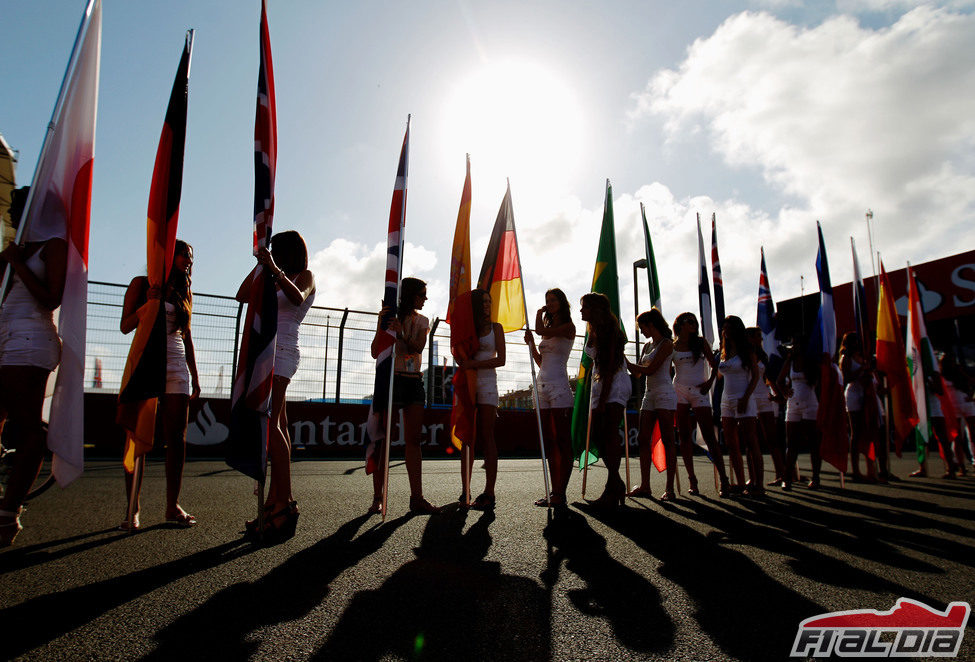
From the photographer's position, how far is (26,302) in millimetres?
3082

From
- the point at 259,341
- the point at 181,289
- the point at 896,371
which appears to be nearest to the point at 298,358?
the point at 259,341

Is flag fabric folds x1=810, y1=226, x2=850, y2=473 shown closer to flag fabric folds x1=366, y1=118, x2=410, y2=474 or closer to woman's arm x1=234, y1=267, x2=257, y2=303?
flag fabric folds x1=366, y1=118, x2=410, y2=474

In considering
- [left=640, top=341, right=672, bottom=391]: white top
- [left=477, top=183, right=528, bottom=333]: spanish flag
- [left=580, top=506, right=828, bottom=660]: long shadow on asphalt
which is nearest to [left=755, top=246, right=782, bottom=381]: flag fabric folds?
[left=640, top=341, right=672, bottom=391]: white top

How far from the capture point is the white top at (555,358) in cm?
510

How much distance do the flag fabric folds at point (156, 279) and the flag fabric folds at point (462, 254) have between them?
241 cm

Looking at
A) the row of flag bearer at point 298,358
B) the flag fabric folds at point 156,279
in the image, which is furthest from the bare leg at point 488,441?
the flag fabric folds at point 156,279

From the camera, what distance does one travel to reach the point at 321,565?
9.08 feet

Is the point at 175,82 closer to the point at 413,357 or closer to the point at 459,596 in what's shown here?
the point at 413,357

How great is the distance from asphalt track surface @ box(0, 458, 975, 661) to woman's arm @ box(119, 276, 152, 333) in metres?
1.33

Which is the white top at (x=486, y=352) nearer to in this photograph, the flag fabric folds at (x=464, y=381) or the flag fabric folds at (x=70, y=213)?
the flag fabric folds at (x=464, y=381)

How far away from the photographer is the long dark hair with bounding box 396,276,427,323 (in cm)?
469

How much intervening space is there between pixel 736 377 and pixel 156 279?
5.58 m

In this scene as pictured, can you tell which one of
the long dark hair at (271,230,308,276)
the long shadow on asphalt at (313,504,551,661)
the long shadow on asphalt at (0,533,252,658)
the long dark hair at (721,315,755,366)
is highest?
the long dark hair at (271,230,308,276)

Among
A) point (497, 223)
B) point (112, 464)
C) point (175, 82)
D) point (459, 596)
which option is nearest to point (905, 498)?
point (497, 223)
